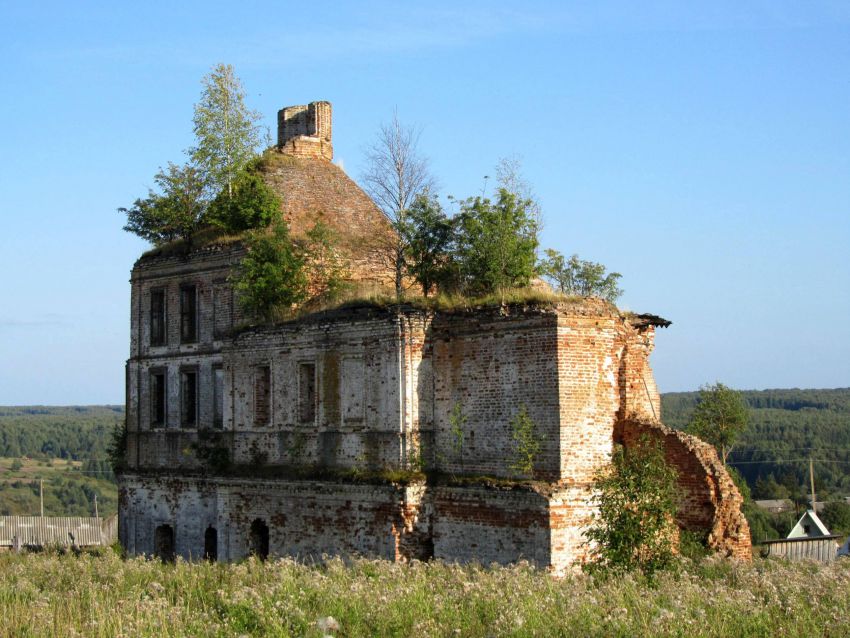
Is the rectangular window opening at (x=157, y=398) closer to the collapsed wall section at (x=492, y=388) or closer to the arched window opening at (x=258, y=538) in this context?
the arched window opening at (x=258, y=538)

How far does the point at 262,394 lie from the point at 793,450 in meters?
72.3

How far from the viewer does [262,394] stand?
75.5ft

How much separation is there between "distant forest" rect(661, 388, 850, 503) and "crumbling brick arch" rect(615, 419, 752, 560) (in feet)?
137

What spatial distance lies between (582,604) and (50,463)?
129 m

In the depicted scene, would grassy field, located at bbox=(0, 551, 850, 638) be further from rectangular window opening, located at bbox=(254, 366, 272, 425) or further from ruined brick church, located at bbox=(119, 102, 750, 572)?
rectangular window opening, located at bbox=(254, 366, 272, 425)

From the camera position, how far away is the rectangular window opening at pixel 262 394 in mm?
22969

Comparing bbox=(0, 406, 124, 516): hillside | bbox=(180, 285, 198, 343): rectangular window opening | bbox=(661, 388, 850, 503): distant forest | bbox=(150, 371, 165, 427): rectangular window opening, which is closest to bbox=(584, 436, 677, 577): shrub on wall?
bbox=(180, 285, 198, 343): rectangular window opening

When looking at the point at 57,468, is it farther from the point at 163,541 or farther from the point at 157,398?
the point at 163,541

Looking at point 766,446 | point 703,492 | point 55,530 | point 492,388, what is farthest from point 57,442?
point 703,492

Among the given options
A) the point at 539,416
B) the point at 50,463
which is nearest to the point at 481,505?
the point at 539,416

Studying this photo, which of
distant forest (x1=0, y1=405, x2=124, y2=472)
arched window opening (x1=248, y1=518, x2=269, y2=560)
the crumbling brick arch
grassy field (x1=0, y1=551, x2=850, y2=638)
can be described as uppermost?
the crumbling brick arch

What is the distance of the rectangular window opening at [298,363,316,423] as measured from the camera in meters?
22.1

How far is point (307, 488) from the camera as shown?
69.7 ft

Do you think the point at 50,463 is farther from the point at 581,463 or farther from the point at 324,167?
the point at 581,463
